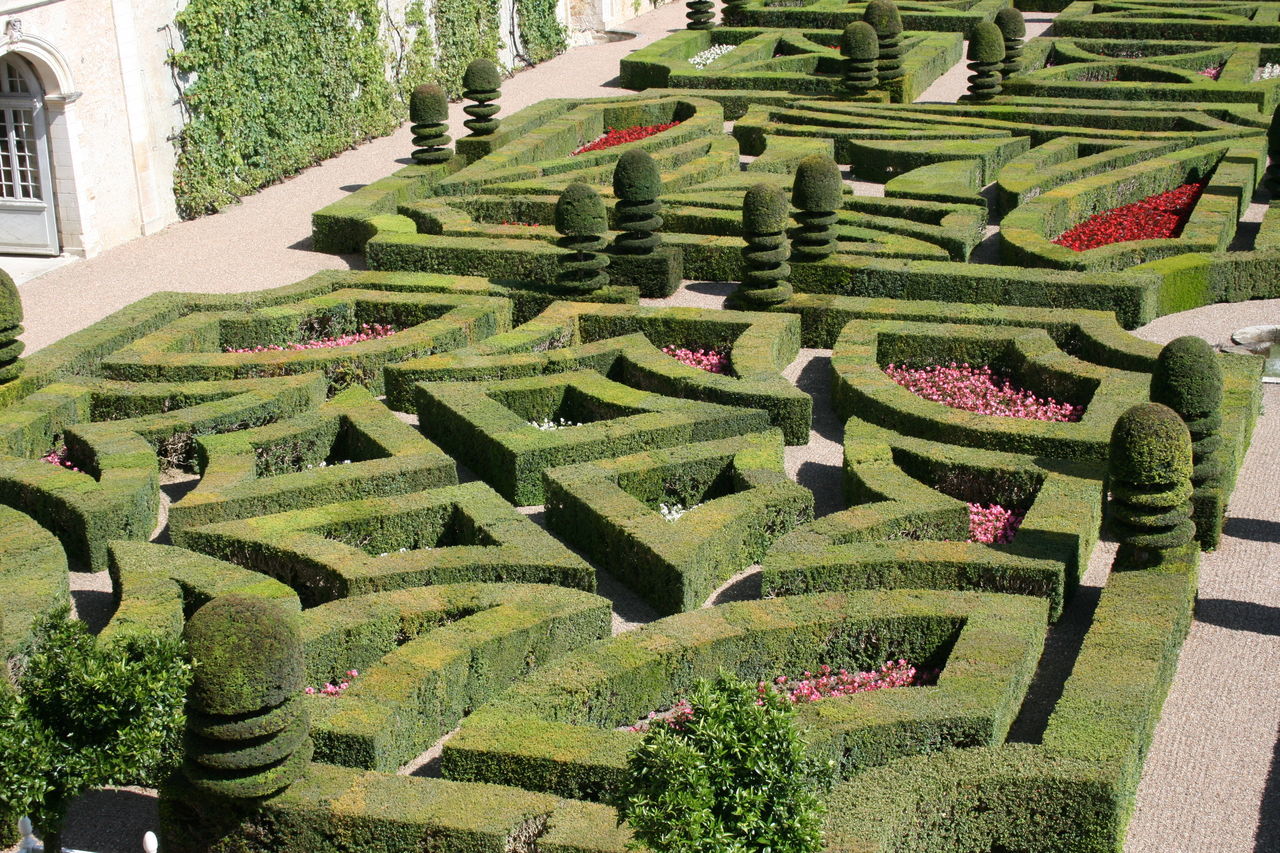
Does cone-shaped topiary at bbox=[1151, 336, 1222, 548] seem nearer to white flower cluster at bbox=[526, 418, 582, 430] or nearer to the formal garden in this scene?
the formal garden

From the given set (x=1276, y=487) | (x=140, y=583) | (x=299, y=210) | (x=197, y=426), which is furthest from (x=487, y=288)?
(x=1276, y=487)

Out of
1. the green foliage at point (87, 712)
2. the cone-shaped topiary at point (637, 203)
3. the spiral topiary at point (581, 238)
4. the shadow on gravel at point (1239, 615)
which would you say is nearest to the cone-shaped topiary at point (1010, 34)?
the cone-shaped topiary at point (637, 203)

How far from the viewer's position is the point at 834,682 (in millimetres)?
12383

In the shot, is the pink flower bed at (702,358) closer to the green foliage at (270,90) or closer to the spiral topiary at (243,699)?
the spiral topiary at (243,699)

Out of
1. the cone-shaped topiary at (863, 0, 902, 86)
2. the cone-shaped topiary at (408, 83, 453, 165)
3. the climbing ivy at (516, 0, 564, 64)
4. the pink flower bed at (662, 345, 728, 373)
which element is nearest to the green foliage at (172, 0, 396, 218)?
the cone-shaped topiary at (408, 83, 453, 165)

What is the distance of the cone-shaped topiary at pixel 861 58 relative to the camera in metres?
32.7

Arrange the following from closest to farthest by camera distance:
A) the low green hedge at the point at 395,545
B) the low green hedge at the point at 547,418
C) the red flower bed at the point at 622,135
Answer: the low green hedge at the point at 395,545
the low green hedge at the point at 547,418
the red flower bed at the point at 622,135

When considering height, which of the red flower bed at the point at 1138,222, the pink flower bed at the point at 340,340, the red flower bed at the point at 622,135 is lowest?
the pink flower bed at the point at 340,340

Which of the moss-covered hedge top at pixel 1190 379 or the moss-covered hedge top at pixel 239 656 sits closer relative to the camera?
the moss-covered hedge top at pixel 239 656

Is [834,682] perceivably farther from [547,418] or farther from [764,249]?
[764,249]

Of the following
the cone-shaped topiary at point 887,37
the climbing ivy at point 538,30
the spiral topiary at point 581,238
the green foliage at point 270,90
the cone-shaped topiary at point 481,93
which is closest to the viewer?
the spiral topiary at point 581,238

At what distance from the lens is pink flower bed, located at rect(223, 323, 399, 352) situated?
19987 mm

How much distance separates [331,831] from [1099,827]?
5.16m

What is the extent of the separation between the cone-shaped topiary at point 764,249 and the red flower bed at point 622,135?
9.30 metres
